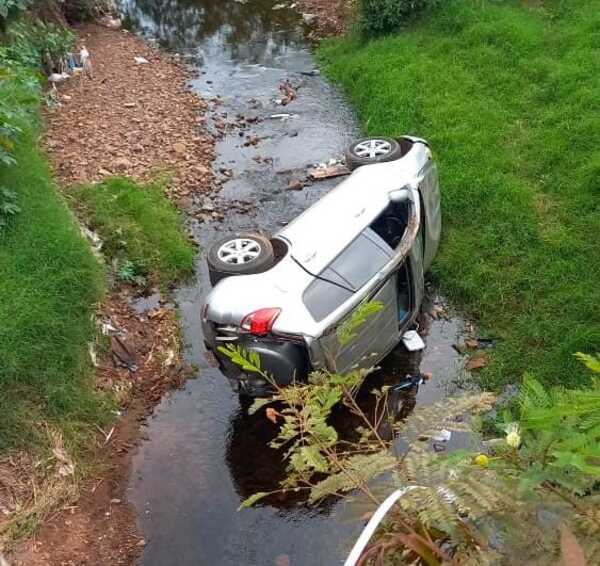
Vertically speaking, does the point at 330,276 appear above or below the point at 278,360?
above

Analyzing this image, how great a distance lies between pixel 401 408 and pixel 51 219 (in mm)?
4284

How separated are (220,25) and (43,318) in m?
11.2

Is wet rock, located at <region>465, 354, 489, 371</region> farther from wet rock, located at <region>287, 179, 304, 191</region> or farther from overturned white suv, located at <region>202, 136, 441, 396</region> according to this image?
wet rock, located at <region>287, 179, 304, 191</region>

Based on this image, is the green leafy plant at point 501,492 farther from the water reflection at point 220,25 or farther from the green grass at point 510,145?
the water reflection at point 220,25

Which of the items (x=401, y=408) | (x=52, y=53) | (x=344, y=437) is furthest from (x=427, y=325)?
(x=52, y=53)

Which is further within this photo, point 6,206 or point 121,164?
point 121,164

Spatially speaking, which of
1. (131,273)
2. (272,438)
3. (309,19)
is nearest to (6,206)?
(131,273)

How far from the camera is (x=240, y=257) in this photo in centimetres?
603

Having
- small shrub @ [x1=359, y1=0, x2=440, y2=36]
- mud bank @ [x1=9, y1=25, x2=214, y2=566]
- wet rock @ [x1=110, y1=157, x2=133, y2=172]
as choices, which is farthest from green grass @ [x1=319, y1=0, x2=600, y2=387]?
wet rock @ [x1=110, y1=157, x2=133, y2=172]

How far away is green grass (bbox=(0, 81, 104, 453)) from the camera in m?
5.61

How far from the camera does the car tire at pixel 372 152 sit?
7505 mm

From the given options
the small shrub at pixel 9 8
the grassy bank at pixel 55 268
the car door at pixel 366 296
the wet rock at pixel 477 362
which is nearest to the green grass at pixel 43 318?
the grassy bank at pixel 55 268

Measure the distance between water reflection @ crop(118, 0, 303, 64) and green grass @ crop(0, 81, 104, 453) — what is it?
24.5 feet

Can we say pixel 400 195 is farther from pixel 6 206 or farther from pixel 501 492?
pixel 501 492
